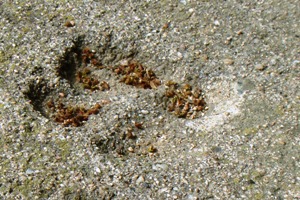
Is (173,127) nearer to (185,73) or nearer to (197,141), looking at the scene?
(197,141)

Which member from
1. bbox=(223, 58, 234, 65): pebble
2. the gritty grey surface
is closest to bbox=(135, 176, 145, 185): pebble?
the gritty grey surface

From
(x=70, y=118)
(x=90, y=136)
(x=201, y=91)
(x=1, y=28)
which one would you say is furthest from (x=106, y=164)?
(x=1, y=28)

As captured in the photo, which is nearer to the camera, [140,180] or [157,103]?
[140,180]

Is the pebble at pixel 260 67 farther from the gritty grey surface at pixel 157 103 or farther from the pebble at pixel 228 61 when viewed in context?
the pebble at pixel 228 61

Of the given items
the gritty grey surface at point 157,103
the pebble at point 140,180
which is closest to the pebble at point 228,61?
the gritty grey surface at point 157,103

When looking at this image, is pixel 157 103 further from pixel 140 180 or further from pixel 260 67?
pixel 260 67

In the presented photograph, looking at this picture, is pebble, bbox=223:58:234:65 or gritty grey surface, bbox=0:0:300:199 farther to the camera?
pebble, bbox=223:58:234:65

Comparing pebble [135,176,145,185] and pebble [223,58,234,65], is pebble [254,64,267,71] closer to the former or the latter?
pebble [223,58,234,65]

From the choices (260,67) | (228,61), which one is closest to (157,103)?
(228,61)

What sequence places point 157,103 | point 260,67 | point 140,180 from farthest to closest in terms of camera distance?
point 260,67 < point 157,103 < point 140,180
